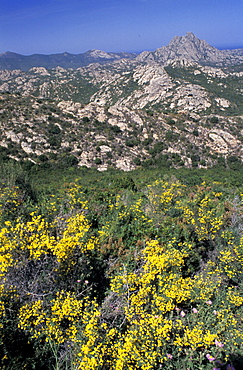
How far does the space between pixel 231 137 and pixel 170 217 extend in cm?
4172

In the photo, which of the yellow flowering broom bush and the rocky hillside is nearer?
the yellow flowering broom bush

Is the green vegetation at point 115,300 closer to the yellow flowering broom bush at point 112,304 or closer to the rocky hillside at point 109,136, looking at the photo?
the yellow flowering broom bush at point 112,304

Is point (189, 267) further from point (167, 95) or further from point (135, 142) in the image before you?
point (167, 95)

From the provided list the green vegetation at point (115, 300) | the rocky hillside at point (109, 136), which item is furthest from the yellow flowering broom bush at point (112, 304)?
the rocky hillside at point (109, 136)

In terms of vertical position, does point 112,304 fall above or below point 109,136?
below

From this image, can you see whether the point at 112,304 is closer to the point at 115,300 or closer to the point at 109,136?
the point at 115,300

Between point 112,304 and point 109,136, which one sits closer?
point 112,304

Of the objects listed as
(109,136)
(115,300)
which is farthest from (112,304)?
(109,136)

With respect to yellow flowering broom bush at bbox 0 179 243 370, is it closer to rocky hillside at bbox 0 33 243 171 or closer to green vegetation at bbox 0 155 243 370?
green vegetation at bbox 0 155 243 370

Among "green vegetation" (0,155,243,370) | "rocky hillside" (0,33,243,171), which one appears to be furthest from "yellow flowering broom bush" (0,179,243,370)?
"rocky hillside" (0,33,243,171)

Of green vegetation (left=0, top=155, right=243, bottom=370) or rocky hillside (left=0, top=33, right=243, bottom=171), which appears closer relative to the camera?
green vegetation (left=0, top=155, right=243, bottom=370)

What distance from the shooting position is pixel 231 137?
44.2 meters

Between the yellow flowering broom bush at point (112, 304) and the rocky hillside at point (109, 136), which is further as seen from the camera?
the rocky hillside at point (109, 136)

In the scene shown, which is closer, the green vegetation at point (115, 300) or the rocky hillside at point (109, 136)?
the green vegetation at point (115, 300)
